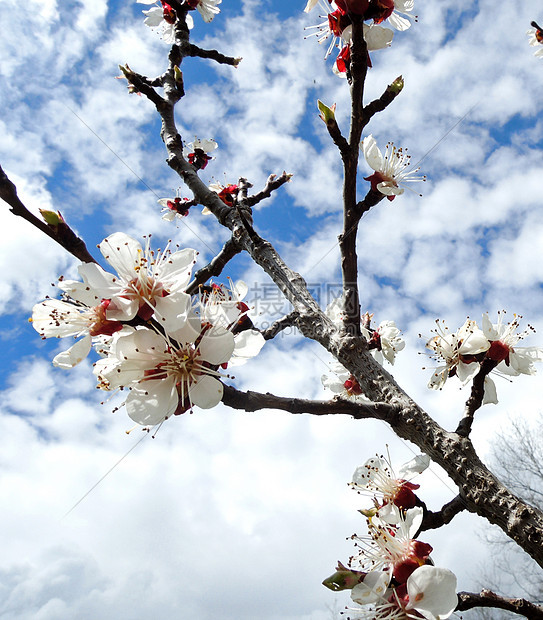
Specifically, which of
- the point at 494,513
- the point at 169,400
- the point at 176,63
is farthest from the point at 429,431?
the point at 176,63

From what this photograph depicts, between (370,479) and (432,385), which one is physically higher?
(432,385)

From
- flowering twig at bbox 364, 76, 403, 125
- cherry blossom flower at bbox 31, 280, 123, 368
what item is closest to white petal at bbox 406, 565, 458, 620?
cherry blossom flower at bbox 31, 280, 123, 368

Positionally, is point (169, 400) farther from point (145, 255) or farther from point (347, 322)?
point (347, 322)

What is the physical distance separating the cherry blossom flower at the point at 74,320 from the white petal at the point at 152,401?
205mm

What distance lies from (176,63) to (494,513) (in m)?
3.05

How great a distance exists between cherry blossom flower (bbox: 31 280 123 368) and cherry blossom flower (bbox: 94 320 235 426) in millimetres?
89

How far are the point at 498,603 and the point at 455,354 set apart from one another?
1.05 meters

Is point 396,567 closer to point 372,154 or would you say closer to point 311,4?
point 372,154

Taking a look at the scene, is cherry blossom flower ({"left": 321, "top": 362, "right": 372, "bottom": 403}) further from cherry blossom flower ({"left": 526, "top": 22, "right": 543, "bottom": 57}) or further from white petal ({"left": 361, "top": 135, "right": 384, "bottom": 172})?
cherry blossom flower ({"left": 526, "top": 22, "right": 543, "bottom": 57})

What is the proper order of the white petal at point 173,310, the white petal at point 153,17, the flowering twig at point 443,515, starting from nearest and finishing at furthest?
1. the white petal at point 173,310
2. the flowering twig at point 443,515
3. the white petal at point 153,17

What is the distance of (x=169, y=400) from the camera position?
1.39 meters

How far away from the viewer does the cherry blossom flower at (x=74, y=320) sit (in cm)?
138

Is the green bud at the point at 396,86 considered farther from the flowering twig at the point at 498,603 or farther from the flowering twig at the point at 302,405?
the flowering twig at the point at 498,603

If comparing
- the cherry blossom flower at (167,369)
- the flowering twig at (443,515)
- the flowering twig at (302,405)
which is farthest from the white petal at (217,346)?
the flowering twig at (443,515)
